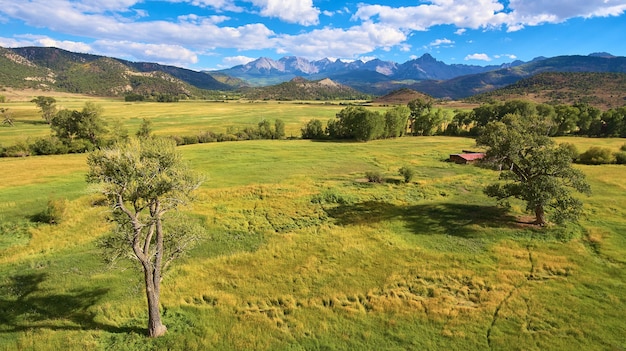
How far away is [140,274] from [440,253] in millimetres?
29250

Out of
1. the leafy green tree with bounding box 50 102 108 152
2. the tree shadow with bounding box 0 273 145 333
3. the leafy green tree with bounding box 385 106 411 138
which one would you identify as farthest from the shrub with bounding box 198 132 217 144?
the tree shadow with bounding box 0 273 145 333

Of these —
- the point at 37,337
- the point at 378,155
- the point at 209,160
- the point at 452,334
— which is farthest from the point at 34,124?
A: the point at 452,334

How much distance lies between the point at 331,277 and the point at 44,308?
22.5m

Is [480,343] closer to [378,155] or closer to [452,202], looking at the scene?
[452,202]

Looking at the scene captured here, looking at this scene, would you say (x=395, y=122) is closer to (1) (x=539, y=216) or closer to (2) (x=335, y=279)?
(1) (x=539, y=216)

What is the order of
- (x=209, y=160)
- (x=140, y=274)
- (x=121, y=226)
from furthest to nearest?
(x=209, y=160)
(x=140, y=274)
(x=121, y=226)

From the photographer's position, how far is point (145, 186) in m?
20.1

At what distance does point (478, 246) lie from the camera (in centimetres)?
3572

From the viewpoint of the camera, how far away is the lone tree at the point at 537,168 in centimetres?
3813

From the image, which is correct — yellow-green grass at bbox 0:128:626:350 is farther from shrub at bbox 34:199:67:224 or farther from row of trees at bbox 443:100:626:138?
row of trees at bbox 443:100:626:138

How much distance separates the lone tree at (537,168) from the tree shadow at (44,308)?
41431 millimetres

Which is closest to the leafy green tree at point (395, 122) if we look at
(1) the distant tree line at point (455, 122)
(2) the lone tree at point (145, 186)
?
(1) the distant tree line at point (455, 122)

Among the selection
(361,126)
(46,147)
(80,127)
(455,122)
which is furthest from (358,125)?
(46,147)

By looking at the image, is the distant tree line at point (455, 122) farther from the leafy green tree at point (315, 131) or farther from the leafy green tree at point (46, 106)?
the leafy green tree at point (46, 106)
